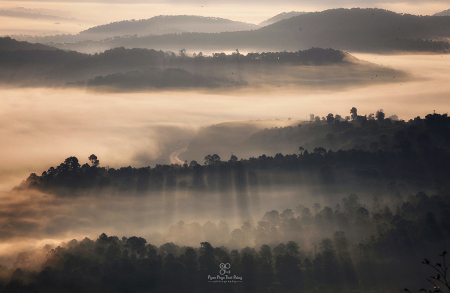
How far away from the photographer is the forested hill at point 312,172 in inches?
5413

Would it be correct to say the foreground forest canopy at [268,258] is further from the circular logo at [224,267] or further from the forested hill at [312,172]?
the forested hill at [312,172]

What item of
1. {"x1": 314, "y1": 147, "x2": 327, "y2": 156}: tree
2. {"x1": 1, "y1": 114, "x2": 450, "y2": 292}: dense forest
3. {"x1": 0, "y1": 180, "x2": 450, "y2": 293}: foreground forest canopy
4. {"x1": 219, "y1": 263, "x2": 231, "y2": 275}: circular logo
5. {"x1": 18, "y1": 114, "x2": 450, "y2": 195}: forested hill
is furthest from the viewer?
{"x1": 314, "y1": 147, "x2": 327, "y2": 156}: tree

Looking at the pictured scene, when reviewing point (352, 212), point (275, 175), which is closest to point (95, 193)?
point (275, 175)

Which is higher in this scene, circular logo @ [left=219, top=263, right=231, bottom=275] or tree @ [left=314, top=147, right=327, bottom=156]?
tree @ [left=314, top=147, right=327, bottom=156]

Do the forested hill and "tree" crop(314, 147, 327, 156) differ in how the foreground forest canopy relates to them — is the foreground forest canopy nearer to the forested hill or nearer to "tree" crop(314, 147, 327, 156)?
the forested hill

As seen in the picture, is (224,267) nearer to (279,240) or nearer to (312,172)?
(279,240)

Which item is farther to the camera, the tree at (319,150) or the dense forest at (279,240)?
the tree at (319,150)

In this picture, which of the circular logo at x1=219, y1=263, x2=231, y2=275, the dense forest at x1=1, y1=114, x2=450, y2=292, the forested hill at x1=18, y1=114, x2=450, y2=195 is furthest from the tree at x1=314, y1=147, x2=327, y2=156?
the circular logo at x1=219, y1=263, x2=231, y2=275

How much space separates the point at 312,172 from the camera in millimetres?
144875

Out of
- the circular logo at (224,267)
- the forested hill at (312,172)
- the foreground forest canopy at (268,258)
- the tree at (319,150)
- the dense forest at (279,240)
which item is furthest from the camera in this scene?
the tree at (319,150)

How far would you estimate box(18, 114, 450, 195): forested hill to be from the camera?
13750 centimetres

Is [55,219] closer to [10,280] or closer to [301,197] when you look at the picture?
[10,280]

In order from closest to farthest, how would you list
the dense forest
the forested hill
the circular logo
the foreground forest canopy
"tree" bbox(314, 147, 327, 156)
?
1. the foreground forest canopy
2. the dense forest
3. the circular logo
4. the forested hill
5. "tree" bbox(314, 147, 327, 156)

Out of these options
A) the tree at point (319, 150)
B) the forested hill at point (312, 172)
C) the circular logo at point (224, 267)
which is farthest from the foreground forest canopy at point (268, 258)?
the tree at point (319, 150)
